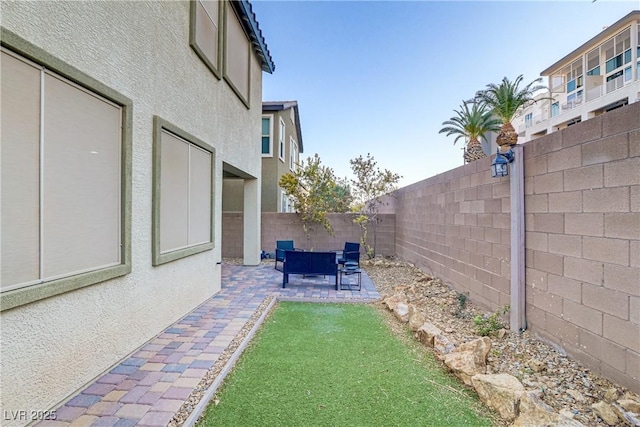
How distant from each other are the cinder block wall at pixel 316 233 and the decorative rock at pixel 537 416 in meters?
10.1

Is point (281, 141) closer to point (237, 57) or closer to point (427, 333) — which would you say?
point (237, 57)

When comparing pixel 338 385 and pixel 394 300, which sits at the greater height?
pixel 394 300

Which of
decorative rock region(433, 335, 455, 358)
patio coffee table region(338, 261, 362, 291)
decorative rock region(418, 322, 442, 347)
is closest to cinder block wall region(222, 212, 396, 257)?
patio coffee table region(338, 261, 362, 291)

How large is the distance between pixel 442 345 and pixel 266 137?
41.3 ft

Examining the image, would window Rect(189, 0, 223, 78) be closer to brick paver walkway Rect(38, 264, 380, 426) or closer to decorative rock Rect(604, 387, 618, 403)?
brick paver walkway Rect(38, 264, 380, 426)

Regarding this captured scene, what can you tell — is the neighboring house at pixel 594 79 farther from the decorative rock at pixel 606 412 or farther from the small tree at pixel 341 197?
the decorative rock at pixel 606 412

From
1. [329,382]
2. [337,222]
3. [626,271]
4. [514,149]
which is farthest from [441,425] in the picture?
[337,222]

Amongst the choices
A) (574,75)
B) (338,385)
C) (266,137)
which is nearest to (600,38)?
(574,75)

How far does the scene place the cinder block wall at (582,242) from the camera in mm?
2908

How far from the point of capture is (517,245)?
451 cm

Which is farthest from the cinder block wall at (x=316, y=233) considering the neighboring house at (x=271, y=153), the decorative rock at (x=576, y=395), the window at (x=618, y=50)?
the window at (x=618, y=50)

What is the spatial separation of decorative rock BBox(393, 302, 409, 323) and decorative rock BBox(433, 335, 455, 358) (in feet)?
3.31

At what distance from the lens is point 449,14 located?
10.6 m

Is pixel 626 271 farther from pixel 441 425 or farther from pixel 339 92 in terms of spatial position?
pixel 339 92
